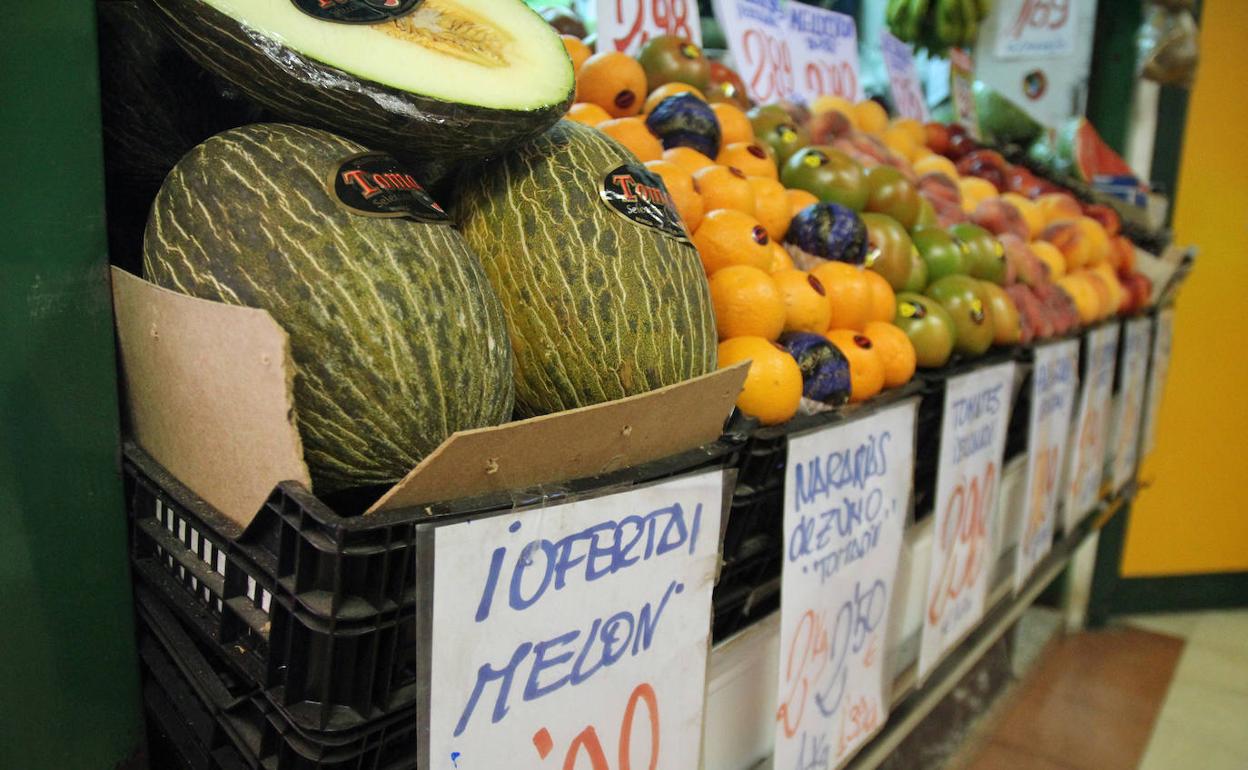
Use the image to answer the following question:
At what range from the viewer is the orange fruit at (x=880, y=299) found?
1379 mm

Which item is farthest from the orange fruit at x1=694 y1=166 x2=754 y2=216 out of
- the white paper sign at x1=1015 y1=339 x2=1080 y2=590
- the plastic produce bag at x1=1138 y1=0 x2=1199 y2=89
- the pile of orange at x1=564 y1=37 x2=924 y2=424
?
the plastic produce bag at x1=1138 y1=0 x2=1199 y2=89

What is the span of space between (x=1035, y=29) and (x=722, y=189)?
277 cm

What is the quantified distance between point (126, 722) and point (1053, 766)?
204 cm

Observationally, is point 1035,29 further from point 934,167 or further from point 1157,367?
point 934,167

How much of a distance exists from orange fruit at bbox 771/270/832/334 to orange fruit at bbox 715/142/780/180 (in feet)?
1.04

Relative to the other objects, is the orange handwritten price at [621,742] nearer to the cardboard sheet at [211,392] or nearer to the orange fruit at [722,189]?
the cardboard sheet at [211,392]

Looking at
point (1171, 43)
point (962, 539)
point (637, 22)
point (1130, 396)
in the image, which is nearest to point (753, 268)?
point (962, 539)

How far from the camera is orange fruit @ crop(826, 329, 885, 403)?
1202mm

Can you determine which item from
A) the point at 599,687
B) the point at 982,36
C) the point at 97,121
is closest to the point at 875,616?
the point at 599,687

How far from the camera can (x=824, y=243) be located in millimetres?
1377

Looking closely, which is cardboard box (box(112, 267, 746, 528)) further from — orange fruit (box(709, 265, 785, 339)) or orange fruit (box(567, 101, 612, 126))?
orange fruit (box(567, 101, 612, 126))

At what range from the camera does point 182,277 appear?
72 cm

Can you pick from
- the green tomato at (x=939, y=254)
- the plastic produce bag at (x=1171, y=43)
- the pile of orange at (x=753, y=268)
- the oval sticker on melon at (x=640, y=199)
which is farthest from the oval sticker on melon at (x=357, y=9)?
the plastic produce bag at (x=1171, y=43)

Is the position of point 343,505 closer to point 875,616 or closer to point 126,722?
point 126,722
